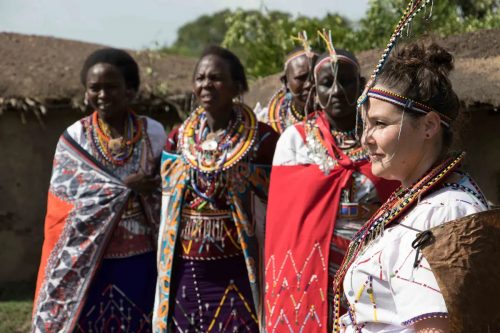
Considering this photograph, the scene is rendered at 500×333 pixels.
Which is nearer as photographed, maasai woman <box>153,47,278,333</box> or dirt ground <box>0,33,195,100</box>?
maasai woman <box>153,47,278,333</box>

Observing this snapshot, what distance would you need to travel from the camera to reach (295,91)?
20.8ft

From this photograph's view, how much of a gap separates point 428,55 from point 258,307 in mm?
2693

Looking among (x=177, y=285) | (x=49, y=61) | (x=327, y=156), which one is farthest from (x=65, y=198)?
(x=49, y=61)

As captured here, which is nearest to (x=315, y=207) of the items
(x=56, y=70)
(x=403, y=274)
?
(x=403, y=274)

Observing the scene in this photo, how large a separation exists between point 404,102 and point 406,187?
30 centimetres

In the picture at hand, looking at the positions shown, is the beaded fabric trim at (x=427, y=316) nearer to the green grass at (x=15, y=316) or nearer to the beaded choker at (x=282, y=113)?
the beaded choker at (x=282, y=113)

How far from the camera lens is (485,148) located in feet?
21.1

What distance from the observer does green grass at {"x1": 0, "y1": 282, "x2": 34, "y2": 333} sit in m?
8.56

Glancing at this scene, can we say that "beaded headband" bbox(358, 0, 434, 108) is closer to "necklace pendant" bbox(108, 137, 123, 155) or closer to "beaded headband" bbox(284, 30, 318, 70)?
"beaded headband" bbox(284, 30, 318, 70)

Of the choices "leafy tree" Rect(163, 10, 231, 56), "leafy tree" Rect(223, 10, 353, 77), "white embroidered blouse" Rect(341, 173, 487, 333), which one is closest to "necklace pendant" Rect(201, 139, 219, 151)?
"white embroidered blouse" Rect(341, 173, 487, 333)

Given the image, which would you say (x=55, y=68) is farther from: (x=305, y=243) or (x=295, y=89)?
(x=305, y=243)

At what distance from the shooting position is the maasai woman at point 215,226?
5.39 m

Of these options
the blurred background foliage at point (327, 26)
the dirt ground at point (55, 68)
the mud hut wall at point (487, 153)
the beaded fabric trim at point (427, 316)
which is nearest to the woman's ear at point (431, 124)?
the beaded fabric trim at point (427, 316)

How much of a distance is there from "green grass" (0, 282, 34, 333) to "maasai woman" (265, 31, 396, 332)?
4.53m
